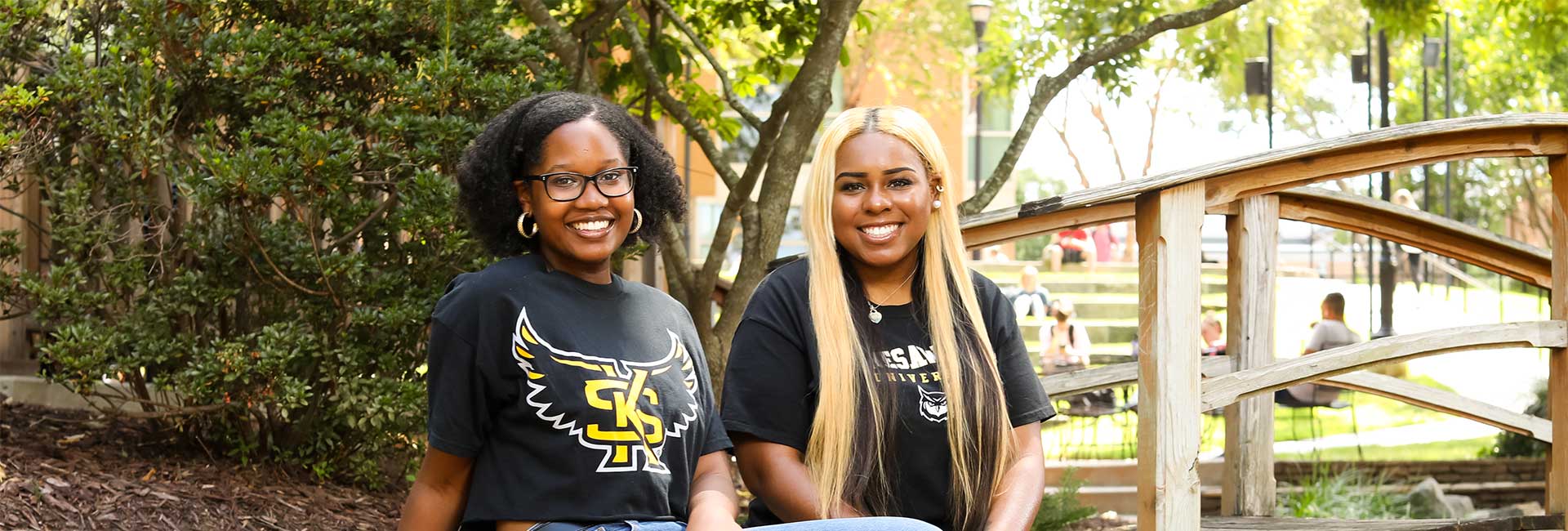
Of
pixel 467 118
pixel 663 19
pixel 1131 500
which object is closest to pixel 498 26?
pixel 467 118

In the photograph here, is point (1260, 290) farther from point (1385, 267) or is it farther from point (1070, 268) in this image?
point (1070, 268)

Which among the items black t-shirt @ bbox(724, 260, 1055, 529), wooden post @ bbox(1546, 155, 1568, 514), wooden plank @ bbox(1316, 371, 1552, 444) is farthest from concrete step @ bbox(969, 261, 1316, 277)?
black t-shirt @ bbox(724, 260, 1055, 529)

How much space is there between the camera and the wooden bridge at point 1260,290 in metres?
3.63

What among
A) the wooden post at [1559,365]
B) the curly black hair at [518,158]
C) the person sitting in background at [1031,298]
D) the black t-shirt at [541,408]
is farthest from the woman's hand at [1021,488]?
the person sitting in background at [1031,298]

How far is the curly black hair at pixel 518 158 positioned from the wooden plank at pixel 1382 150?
3.55 feet

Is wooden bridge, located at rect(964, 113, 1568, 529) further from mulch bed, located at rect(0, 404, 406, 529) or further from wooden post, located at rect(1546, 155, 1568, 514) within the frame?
mulch bed, located at rect(0, 404, 406, 529)

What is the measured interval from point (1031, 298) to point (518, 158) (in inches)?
582

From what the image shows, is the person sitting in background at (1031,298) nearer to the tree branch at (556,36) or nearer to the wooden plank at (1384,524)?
the tree branch at (556,36)

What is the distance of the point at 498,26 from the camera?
4879 mm

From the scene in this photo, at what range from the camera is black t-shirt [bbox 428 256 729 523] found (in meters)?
2.44

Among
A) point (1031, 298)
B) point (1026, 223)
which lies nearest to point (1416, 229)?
point (1026, 223)

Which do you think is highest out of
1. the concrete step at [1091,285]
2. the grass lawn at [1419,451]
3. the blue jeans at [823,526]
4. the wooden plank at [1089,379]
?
the concrete step at [1091,285]

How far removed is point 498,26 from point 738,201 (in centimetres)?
121

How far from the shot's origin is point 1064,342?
1362 cm
